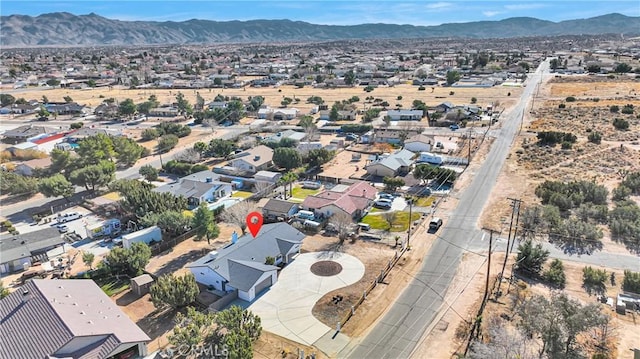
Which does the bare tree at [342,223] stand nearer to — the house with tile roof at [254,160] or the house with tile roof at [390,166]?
the house with tile roof at [390,166]

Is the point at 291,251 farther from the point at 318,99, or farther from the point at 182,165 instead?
the point at 318,99

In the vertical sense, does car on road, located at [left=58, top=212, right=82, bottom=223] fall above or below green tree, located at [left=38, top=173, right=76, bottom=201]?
below

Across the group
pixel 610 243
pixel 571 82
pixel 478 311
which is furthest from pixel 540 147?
pixel 571 82

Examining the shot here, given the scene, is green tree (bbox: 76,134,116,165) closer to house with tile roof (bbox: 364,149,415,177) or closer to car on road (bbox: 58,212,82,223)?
car on road (bbox: 58,212,82,223)

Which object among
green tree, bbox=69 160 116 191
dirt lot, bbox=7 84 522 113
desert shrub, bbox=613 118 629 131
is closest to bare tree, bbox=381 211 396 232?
green tree, bbox=69 160 116 191

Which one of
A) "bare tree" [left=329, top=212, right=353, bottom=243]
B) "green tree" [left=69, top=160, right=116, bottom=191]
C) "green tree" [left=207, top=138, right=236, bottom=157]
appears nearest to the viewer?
"bare tree" [left=329, top=212, right=353, bottom=243]

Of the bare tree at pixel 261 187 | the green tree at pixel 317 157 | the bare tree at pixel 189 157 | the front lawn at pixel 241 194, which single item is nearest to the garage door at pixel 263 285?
the bare tree at pixel 261 187
